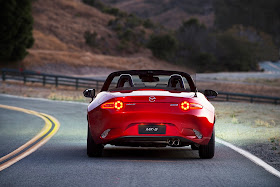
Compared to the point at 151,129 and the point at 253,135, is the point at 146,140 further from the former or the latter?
the point at 253,135

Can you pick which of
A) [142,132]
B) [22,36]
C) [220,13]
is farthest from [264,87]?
[220,13]

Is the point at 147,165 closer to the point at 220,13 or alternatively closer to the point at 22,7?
the point at 22,7

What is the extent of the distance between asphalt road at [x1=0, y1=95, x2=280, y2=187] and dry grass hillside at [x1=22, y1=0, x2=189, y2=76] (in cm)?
5689

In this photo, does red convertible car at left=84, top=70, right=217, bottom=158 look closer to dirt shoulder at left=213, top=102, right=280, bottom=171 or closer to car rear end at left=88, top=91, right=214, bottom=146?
car rear end at left=88, top=91, right=214, bottom=146

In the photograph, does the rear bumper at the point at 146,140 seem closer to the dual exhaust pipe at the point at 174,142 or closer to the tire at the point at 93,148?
the dual exhaust pipe at the point at 174,142

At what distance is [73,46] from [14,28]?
41302mm

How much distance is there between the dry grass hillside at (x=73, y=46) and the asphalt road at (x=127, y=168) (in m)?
56.9

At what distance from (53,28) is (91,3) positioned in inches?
1706

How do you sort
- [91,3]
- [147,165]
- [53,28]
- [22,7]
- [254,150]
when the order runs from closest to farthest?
[147,165], [254,150], [22,7], [53,28], [91,3]

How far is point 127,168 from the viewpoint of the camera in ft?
Result: 30.2

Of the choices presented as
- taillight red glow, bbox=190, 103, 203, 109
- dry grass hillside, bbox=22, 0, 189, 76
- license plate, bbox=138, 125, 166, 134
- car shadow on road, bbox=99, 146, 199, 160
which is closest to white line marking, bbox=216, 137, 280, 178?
car shadow on road, bbox=99, 146, 199, 160

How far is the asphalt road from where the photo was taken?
8047mm

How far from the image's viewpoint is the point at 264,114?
23.6 m

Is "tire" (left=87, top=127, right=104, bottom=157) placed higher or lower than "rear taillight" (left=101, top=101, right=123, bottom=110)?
lower
